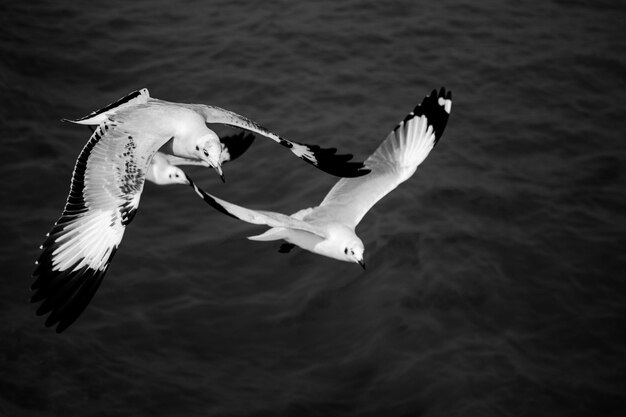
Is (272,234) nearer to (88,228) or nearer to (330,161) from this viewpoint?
(330,161)

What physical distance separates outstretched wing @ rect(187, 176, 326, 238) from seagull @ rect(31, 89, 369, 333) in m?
0.68

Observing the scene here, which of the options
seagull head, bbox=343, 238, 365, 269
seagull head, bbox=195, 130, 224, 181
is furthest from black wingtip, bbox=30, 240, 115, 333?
seagull head, bbox=343, 238, 365, 269

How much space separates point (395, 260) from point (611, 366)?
240 cm

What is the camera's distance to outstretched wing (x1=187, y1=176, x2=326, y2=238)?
736 cm

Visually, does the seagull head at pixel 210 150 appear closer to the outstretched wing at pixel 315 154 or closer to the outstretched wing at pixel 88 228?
the outstretched wing at pixel 315 154

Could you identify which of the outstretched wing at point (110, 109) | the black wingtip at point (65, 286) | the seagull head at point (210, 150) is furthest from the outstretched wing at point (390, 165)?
the black wingtip at point (65, 286)

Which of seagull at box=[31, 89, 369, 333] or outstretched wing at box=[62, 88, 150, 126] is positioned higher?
outstretched wing at box=[62, 88, 150, 126]

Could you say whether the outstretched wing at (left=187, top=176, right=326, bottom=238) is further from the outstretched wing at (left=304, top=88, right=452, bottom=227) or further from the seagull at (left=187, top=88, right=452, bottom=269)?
the outstretched wing at (left=304, top=88, right=452, bottom=227)

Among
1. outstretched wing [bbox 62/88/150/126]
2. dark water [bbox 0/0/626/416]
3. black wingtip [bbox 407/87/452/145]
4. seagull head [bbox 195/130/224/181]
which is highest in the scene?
outstretched wing [bbox 62/88/150/126]

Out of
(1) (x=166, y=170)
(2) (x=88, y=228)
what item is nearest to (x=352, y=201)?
(1) (x=166, y=170)

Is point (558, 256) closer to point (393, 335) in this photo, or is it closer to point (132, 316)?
point (393, 335)

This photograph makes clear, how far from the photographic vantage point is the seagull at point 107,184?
7.59 m

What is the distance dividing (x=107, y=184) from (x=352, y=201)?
97.0 inches

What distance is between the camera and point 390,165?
32.0 feet
